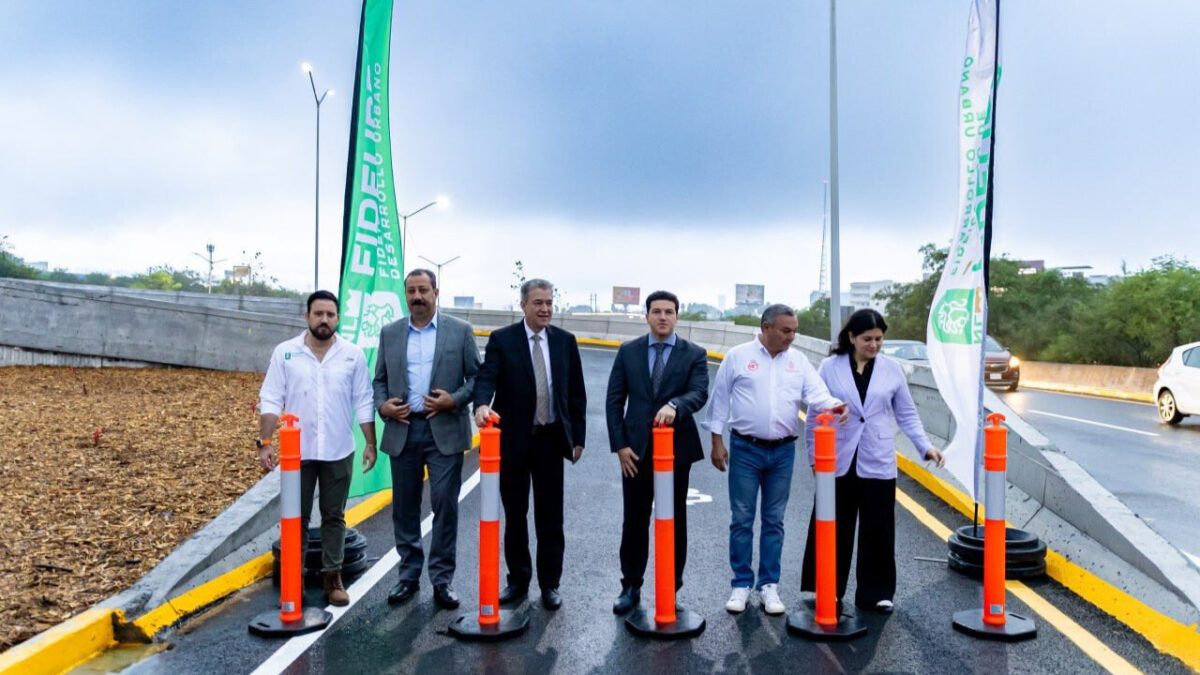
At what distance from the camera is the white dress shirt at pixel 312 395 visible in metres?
5.36

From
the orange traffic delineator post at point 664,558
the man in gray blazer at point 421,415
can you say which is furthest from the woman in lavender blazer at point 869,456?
the man in gray blazer at point 421,415

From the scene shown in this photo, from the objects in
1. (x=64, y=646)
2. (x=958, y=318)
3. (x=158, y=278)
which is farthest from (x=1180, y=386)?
(x=158, y=278)

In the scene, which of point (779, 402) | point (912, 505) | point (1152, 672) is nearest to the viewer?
point (1152, 672)

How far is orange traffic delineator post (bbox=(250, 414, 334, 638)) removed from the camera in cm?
486

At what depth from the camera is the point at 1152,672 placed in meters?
4.21

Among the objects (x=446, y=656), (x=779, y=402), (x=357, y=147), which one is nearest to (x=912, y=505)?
(x=779, y=402)

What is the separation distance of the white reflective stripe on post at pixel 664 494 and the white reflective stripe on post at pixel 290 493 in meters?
2.04

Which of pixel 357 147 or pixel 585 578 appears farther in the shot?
pixel 357 147

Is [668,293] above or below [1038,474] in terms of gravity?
above

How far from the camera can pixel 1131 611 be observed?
16.2ft

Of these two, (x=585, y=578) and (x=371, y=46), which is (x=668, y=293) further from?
(x=371, y=46)

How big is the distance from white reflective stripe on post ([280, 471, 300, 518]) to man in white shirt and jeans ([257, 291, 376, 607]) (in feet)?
1.38

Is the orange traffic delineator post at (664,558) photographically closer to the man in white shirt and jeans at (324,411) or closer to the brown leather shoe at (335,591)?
the brown leather shoe at (335,591)

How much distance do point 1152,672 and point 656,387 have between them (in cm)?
290
